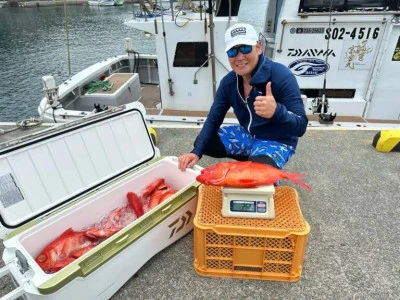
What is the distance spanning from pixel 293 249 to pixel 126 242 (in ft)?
3.50

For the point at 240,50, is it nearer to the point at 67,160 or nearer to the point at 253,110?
the point at 253,110

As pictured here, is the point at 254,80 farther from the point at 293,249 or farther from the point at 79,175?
the point at 79,175

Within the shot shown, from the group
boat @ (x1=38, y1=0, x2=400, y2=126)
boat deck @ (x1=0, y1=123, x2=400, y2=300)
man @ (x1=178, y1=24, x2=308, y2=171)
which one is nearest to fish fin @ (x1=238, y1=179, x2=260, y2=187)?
man @ (x1=178, y1=24, x2=308, y2=171)

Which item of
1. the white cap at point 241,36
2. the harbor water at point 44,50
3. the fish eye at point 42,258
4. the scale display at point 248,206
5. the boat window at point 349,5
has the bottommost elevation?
the harbor water at point 44,50

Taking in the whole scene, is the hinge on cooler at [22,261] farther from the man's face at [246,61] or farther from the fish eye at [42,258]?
the man's face at [246,61]

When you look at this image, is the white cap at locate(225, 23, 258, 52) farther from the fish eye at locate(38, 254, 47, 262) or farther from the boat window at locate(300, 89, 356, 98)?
the boat window at locate(300, 89, 356, 98)

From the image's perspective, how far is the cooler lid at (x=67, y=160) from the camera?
79.0 inches

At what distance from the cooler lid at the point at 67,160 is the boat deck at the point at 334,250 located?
663 mm

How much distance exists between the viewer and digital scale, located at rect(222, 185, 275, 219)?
1.81 m

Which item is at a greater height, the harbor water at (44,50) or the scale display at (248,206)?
the scale display at (248,206)

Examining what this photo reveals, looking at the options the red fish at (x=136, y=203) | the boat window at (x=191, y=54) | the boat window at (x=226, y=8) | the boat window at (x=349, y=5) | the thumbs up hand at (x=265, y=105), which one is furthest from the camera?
the boat window at (x=191, y=54)

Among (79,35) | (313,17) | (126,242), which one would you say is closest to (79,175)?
(126,242)

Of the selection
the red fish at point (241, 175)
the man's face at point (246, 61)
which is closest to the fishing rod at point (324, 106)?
the man's face at point (246, 61)

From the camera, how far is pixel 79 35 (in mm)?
26281
